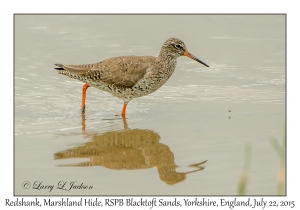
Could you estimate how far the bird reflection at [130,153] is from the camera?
8750mm

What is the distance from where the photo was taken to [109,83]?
11.6 m

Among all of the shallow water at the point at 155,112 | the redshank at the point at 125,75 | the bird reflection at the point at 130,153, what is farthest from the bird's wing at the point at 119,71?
the bird reflection at the point at 130,153

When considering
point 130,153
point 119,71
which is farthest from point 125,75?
point 130,153

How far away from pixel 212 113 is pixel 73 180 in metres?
3.97

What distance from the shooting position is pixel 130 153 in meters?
9.38

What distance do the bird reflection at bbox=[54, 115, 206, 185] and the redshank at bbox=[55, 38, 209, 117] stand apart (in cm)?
134

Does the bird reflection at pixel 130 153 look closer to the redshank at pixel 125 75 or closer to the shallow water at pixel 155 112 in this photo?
the shallow water at pixel 155 112

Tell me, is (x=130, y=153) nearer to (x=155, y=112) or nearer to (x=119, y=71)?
(x=155, y=112)

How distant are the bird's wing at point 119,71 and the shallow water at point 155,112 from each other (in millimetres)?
666

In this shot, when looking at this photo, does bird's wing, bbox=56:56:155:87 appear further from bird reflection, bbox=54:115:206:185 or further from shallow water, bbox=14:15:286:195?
bird reflection, bbox=54:115:206:185

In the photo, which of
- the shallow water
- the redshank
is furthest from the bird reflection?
the redshank

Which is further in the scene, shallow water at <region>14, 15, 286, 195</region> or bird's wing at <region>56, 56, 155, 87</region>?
bird's wing at <region>56, 56, 155, 87</region>

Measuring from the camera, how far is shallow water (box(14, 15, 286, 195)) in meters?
8.45
